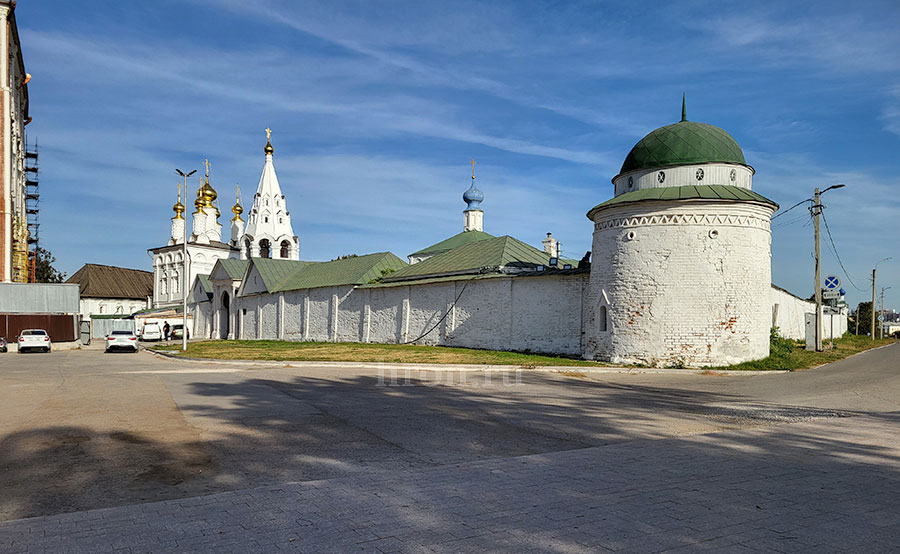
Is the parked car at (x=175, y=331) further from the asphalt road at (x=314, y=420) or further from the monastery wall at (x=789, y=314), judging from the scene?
the monastery wall at (x=789, y=314)

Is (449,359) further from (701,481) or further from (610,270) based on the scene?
(701,481)

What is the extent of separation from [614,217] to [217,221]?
59.2 metres

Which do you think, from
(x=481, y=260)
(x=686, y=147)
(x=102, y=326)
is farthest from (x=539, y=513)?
(x=102, y=326)

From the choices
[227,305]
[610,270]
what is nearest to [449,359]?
[610,270]

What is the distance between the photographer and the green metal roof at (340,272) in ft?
129

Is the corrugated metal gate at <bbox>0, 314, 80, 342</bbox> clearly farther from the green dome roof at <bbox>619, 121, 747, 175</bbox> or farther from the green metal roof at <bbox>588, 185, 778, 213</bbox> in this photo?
the green dome roof at <bbox>619, 121, 747, 175</bbox>

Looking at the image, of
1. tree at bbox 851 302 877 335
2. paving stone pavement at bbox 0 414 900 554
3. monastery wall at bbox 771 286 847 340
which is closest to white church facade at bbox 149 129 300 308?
monastery wall at bbox 771 286 847 340

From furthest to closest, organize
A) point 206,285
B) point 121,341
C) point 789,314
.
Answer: point 206,285 < point 789,314 < point 121,341

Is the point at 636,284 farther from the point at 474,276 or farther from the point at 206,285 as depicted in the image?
the point at 206,285

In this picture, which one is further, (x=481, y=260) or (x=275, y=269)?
(x=275, y=269)

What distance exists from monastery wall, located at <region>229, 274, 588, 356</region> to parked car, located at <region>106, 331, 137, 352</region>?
11153mm

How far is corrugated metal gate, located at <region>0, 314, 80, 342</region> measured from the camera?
37.8 metres

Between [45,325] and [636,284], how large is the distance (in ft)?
116

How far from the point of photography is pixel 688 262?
69.0 feet
